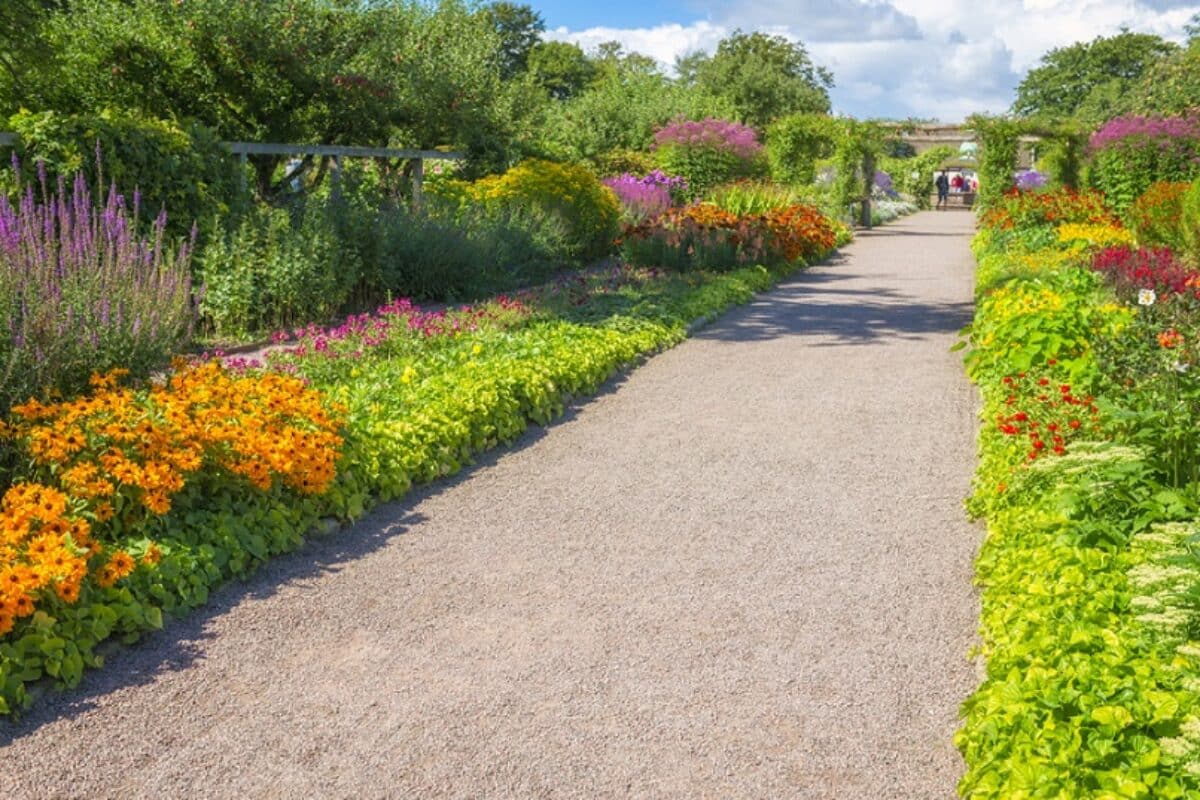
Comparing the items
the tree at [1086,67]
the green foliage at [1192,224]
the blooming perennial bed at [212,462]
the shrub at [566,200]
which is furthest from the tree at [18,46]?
the tree at [1086,67]

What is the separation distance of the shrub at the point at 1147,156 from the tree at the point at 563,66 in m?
41.1

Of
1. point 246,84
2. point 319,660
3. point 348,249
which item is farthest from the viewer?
point 246,84

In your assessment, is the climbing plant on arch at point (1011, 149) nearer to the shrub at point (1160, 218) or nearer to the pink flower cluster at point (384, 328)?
the shrub at point (1160, 218)

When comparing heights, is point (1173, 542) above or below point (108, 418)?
below

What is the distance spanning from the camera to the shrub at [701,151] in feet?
78.3

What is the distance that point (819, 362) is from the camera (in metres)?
8.98

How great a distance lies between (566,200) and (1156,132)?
1206cm

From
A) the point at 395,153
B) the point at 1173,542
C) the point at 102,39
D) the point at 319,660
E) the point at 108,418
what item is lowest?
the point at 319,660

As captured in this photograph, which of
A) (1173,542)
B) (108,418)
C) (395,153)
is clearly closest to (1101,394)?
(1173,542)

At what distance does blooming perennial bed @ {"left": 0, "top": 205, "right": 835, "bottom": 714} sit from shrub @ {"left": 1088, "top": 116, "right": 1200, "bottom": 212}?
16.3 m

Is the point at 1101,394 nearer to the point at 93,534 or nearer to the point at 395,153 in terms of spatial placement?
the point at 93,534

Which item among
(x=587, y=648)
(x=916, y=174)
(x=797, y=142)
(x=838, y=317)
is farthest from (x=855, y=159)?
(x=587, y=648)

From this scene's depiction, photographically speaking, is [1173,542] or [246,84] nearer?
[1173,542]

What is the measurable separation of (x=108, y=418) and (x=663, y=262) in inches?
381
